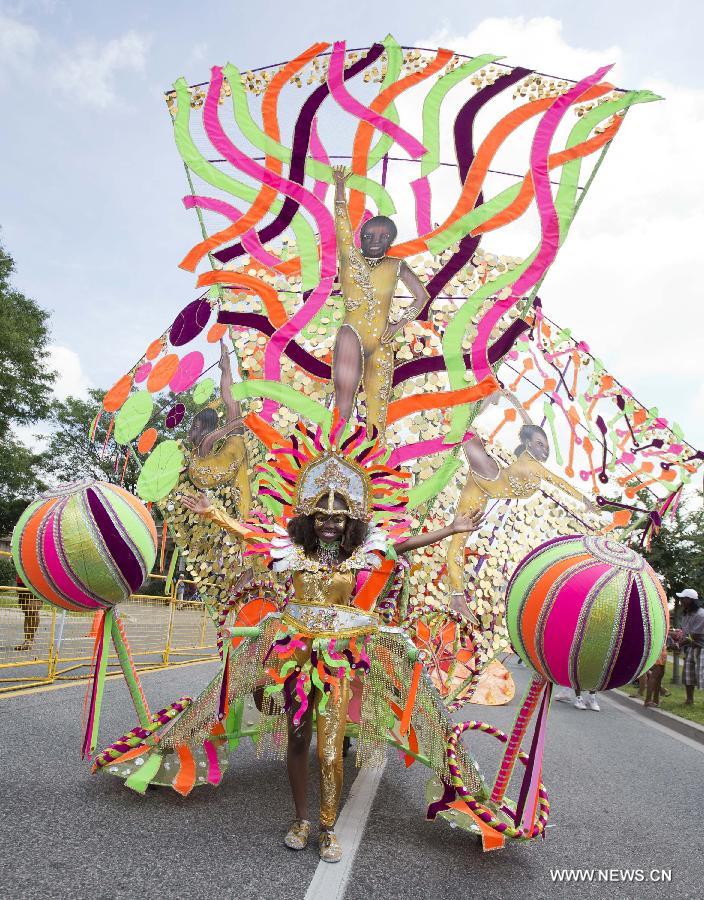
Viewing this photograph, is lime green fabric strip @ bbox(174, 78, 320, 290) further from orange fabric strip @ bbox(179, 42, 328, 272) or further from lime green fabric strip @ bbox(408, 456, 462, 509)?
lime green fabric strip @ bbox(408, 456, 462, 509)

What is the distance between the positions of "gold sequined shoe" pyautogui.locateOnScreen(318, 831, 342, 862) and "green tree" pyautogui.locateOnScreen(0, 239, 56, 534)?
22.2 metres

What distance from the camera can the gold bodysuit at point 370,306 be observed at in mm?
4457

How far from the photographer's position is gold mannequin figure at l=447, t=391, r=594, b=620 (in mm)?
4652

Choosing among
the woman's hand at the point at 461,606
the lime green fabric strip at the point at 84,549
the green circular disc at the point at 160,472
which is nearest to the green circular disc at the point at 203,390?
the green circular disc at the point at 160,472

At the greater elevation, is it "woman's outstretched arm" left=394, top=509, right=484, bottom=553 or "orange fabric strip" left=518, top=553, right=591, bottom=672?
"woman's outstretched arm" left=394, top=509, right=484, bottom=553

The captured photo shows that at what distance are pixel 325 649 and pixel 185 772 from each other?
1150 millimetres

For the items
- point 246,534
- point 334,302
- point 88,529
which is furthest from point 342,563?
point 334,302

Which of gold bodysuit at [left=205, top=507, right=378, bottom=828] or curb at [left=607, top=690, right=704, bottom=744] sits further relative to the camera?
curb at [left=607, top=690, right=704, bottom=744]

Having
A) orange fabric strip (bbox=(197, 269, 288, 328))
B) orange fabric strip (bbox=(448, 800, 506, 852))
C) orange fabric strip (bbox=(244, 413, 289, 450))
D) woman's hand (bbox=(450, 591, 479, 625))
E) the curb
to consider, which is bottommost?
the curb

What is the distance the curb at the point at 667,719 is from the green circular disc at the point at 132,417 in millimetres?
7628

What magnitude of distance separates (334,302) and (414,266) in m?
0.64

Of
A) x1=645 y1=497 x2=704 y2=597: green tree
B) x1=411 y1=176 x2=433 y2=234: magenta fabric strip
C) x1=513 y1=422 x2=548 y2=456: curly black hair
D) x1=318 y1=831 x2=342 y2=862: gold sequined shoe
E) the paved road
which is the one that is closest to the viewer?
the paved road

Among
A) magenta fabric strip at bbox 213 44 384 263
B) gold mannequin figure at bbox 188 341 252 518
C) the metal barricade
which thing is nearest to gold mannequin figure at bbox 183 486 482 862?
gold mannequin figure at bbox 188 341 252 518

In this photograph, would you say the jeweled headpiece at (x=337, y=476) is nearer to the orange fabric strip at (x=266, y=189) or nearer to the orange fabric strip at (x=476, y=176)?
the orange fabric strip at (x=476, y=176)
